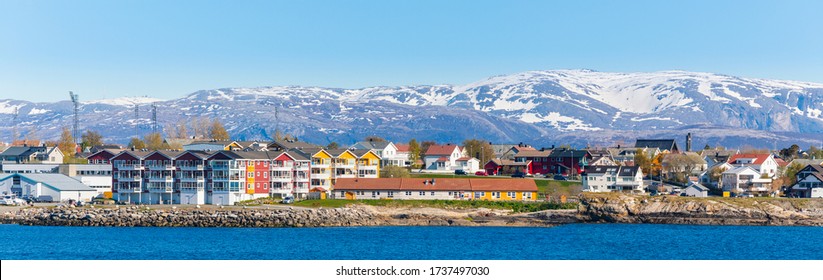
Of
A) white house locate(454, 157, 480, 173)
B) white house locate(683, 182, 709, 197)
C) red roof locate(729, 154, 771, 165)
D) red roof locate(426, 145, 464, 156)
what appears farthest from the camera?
red roof locate(426, 145, 464, 156)

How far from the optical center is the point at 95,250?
50.0 meters

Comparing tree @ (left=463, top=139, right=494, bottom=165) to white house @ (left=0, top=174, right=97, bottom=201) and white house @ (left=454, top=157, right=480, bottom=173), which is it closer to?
white house @ (left=454, top=157, right=480, bottom=173)

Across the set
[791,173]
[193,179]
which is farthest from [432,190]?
[791,173]

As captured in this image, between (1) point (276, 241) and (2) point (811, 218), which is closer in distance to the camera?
(1) point (276, 241)

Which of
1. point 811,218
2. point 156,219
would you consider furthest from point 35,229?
point 811,218

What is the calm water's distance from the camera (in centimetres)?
4919

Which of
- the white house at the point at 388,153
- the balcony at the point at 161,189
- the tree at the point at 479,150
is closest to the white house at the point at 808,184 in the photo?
the tree at the point at 479,150

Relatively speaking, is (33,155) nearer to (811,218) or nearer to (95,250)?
(95,250)

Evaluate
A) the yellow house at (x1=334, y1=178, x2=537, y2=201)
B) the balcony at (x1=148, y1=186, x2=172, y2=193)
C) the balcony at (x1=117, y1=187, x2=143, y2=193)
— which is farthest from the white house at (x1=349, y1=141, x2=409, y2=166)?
the balcony at (x1=117, y1=187, x2=143, y2=193)

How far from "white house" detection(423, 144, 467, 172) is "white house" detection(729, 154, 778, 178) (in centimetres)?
2223

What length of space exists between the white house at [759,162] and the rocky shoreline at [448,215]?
18446mm

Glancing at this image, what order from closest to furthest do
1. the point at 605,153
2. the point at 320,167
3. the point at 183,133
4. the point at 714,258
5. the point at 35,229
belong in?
the point at 714,258, the point at 35,229, the point at 320,167, the point at 605,153, the point at 183,133

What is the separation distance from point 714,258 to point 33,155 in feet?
217

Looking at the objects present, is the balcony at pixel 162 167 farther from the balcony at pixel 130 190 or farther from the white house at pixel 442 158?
the white house at pixel 442 158
